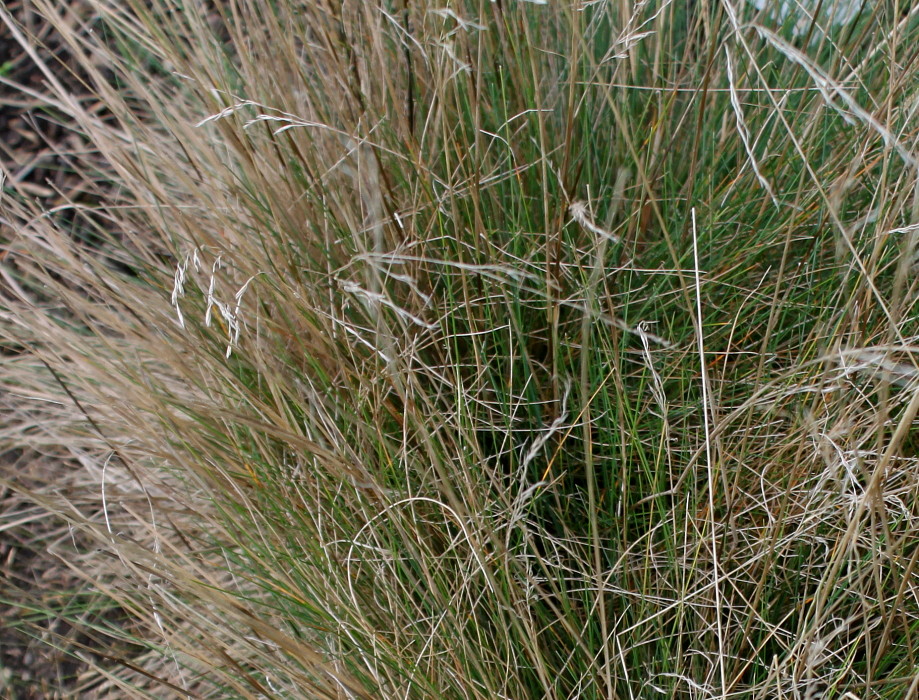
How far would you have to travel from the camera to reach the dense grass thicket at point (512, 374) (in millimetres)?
808

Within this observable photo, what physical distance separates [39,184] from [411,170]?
1238mm

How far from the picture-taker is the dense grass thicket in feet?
2.65

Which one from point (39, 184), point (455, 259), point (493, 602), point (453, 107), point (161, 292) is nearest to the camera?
point (493, 602)

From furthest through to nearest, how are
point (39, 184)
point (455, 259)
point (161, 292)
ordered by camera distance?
point (39, 184), point (161, 292), point (455, 259)

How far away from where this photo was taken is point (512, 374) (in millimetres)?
921

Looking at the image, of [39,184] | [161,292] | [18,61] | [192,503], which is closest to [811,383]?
[192,503]

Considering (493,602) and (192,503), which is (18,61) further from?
(493,602)

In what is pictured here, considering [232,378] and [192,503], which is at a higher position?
[232,378]

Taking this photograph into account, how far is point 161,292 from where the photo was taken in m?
1.21

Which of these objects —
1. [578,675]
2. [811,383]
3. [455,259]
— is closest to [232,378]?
[455,259]

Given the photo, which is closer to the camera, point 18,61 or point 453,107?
point 453,107

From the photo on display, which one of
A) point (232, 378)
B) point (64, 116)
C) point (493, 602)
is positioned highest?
point (64, 116)

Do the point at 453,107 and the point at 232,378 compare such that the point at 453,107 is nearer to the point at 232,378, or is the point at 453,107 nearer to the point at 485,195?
the point at 485,195

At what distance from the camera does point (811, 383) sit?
86 cm
